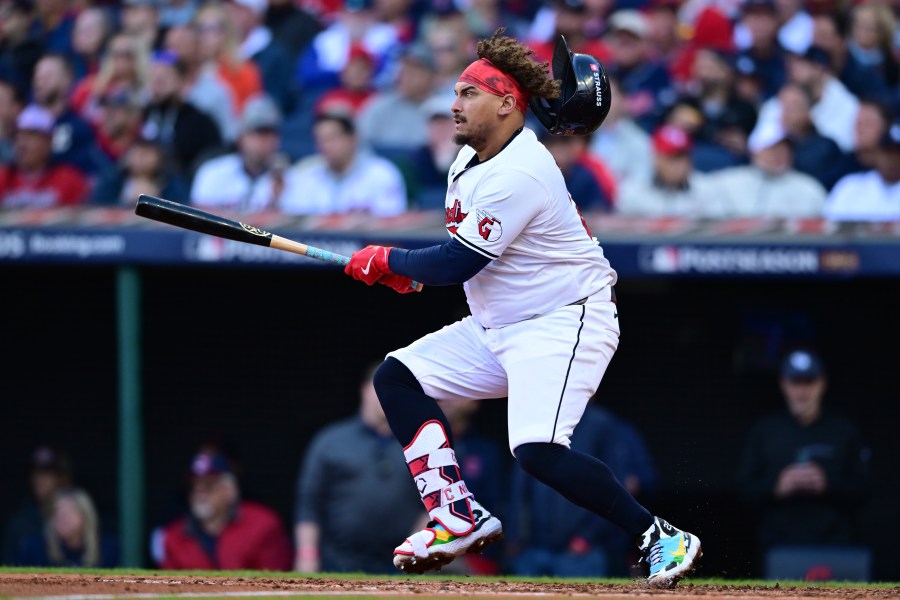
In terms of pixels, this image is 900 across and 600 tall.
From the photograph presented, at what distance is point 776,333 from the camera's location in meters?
7.83

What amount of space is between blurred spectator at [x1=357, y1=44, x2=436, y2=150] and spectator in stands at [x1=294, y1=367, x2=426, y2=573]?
5.68 ft

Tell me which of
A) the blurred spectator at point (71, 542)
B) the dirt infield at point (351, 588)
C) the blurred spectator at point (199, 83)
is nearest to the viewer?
the dirt infield at point (351, 588)

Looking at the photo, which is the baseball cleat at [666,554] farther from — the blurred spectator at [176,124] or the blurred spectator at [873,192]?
the blurred spectator at [176,124]

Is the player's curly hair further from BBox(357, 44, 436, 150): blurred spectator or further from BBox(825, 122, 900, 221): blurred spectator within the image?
BBox(357, 44, 436, 150): blurred spectator

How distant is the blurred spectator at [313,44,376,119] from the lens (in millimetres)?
8453

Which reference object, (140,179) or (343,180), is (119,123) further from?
(343,180)

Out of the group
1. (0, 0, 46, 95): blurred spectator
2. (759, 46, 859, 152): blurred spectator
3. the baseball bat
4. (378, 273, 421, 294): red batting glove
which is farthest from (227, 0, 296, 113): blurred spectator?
(378, 273, 421, 294): red batting glove

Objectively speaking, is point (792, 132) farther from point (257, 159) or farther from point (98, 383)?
point (98, 383)

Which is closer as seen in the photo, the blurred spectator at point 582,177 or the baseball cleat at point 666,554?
the baseball cleat at point 666,554

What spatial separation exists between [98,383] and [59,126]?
1.53 m

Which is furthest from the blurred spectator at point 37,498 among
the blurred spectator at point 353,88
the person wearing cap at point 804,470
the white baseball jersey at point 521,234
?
the white baseball jersey at point 521,234

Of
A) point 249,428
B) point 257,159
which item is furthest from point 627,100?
point 249,428

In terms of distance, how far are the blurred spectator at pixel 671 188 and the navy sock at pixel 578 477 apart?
347 cm

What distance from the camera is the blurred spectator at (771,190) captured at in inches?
297
